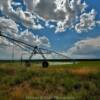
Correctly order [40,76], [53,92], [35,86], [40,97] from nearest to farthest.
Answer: [40,97] → [53,92] → [35,86] → [40,76]

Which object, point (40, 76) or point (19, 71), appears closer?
point (40, 76)

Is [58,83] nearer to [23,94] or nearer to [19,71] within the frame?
[23,94]

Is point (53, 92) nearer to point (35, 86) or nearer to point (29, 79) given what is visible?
point (35, 86)

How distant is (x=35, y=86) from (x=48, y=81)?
5.21 feet

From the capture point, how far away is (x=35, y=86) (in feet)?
95.7

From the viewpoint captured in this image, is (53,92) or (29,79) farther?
(29,79)

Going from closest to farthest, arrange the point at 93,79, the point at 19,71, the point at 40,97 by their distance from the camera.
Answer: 1. the point at 40,97
2. the point at 93,79
3. the point at 19,71

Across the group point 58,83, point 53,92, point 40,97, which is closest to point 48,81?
point 58,83

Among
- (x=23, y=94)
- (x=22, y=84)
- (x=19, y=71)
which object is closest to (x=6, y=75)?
(x=19, y=71)

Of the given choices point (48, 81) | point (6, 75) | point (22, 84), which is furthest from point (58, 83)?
point (6, 75)

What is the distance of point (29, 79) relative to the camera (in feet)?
105

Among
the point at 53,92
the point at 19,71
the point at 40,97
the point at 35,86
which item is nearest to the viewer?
the point at 40,97

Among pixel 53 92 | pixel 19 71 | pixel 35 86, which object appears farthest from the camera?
pixel 19 71

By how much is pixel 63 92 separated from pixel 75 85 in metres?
1.73
